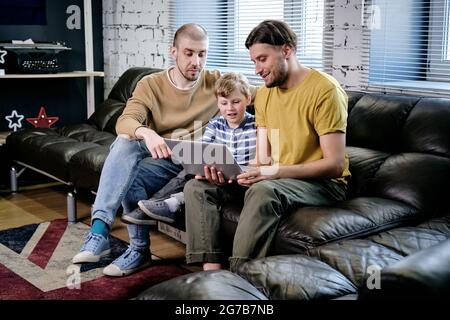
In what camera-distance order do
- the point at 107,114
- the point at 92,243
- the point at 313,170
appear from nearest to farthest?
the point at 313,170, the point at 92,243, the point at 107,114

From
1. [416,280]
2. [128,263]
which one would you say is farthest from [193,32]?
[416,280]

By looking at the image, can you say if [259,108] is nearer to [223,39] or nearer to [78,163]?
[78,163]

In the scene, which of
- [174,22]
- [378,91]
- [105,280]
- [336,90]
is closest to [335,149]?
[336,90]

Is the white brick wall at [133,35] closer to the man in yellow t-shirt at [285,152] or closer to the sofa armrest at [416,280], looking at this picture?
the man in yellow t-shirt at [285,152]

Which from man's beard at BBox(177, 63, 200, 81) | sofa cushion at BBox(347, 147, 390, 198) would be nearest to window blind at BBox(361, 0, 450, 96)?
sofa cushion at BBox(347, 147, 390, 198)

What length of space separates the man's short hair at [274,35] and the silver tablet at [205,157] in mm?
472

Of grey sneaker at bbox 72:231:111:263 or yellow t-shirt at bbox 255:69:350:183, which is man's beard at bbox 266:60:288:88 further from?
grey sneaker at bbox 72:231:111:263

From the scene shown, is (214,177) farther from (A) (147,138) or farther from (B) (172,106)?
(B) (172,106)

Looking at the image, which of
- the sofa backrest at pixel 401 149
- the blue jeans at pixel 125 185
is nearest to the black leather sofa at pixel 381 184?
the sofa backrest at pixel 401 149

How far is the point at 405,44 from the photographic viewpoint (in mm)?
3238

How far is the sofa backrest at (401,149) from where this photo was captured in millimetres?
2527

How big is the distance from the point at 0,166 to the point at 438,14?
3298 millimetres

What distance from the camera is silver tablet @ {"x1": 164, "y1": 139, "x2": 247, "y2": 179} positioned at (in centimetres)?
240

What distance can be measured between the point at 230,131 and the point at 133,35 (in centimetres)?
237
